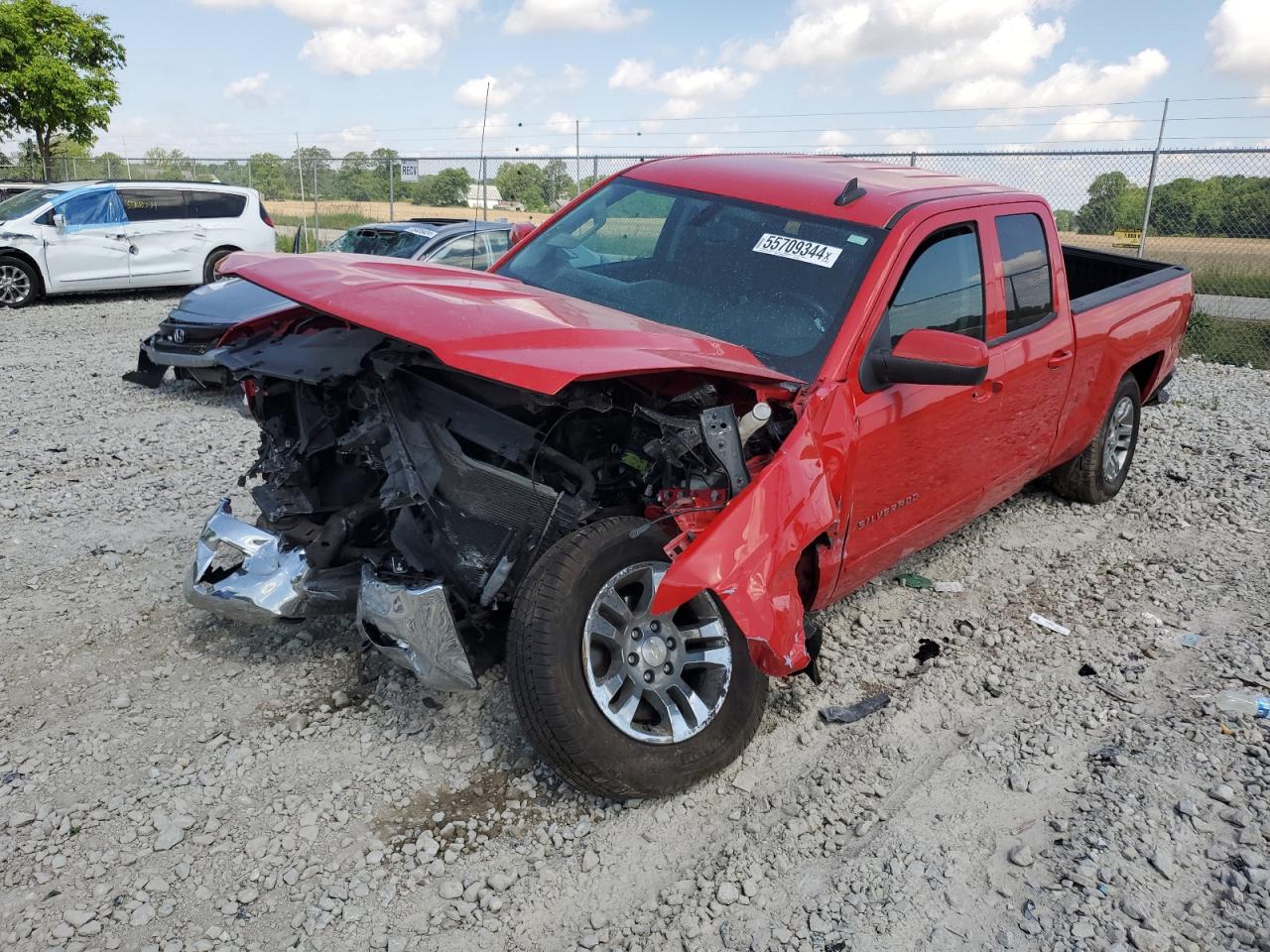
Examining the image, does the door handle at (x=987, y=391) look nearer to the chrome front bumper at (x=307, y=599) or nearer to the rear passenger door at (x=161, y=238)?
the chrome front bumper at (x=307, y=599)

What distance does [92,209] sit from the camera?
527 inches

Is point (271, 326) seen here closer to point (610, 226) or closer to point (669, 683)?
point (610, 226)

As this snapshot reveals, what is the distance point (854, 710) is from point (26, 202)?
14.2 meters

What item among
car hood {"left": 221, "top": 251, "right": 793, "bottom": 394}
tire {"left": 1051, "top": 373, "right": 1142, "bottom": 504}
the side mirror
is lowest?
tire {"left": 1051, "top": 373, "right": 1142, "bottom": 504}

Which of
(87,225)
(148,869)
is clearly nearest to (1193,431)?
(148,869)

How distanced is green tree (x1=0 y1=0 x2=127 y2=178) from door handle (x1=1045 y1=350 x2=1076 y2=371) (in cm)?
2504

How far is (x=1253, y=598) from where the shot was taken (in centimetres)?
482

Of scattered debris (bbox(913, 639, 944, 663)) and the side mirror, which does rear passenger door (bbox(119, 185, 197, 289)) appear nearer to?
scattered debris (bbox(913, 639, 944, 663))

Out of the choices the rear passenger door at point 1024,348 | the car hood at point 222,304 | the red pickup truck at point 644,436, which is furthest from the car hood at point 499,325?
the car hood at point 222,304

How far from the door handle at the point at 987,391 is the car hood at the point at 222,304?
231 inches

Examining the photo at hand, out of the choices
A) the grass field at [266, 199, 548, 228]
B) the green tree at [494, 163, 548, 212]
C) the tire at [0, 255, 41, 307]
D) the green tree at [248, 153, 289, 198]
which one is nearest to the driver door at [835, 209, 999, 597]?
the green tree at [494, 163, 548, 212]

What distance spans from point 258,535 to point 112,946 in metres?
1.47

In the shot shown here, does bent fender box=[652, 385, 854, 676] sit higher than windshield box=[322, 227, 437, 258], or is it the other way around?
windshield box=[322, 227, 437, 258]

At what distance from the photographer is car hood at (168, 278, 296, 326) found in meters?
8.02
